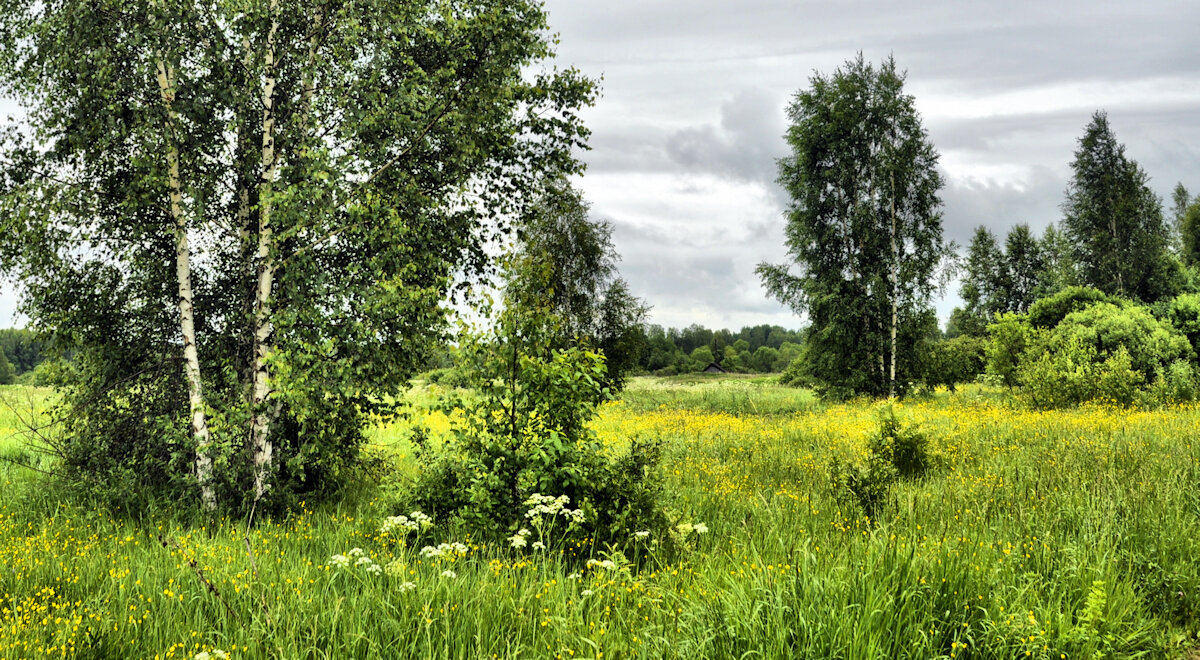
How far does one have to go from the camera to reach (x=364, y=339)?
25.9 ft

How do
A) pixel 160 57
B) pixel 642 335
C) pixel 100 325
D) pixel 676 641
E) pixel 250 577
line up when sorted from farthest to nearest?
pixel 642 335 → pixel 100 325 → pixel 160 57 → pixel 250 577 → pixel 676 641

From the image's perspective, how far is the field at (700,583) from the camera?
390cm

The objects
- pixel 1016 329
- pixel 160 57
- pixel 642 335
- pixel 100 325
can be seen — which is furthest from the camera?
pixel 642 335

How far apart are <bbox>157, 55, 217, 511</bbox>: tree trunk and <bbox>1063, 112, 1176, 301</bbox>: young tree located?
39375 millimetres

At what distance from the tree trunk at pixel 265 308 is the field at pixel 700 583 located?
3.01ft

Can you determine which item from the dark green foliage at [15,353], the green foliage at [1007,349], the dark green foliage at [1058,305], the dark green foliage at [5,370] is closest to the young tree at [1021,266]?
the dark green foliage at [1058,305]

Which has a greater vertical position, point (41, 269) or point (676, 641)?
point (41, 269)

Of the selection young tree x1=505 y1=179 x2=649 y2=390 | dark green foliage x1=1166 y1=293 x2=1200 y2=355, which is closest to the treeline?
young tree x1=505 y1=179 x2=649 y2=390

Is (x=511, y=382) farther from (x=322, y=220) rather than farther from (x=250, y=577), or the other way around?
(x=322, y=220)

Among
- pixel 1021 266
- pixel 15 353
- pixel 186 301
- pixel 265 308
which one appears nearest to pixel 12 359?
pixel 15 353

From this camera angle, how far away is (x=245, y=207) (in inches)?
335

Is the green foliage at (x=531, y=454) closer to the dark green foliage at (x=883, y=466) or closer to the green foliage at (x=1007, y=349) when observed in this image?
the dark green foliage at (x=883, y=466)

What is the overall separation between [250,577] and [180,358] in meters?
4.45

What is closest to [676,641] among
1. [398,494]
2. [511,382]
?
[511,382]
